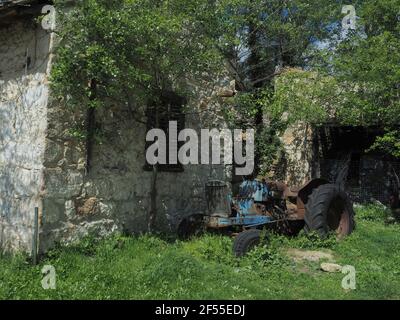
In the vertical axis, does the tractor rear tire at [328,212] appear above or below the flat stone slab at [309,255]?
above

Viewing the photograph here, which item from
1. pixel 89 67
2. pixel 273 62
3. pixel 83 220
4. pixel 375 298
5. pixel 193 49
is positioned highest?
pixel 273 62

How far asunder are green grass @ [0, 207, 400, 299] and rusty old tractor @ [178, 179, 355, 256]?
1.13 ft

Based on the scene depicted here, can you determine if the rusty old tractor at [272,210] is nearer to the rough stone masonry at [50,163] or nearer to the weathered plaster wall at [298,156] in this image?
the rough stone masonry at [50,163]

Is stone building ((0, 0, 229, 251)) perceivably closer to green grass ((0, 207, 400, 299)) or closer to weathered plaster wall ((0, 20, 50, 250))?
weathered plaster wall ((0, 20, 50, 250))

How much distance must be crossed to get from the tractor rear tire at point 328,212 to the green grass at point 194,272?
0.35m

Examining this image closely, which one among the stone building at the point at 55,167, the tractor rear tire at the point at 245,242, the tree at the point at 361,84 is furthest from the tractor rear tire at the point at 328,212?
the stone building at the point at 55,167

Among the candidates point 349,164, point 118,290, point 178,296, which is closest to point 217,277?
point 178,296

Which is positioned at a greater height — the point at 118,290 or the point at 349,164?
the point at 349,164

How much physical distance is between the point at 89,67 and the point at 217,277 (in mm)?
3373

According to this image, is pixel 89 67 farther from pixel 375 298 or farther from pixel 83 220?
pixel 375 298

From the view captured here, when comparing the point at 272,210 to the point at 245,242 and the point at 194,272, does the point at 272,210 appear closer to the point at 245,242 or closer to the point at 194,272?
the point at 245,242

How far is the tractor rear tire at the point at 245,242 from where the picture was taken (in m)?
6.63

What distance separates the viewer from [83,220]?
696 cm

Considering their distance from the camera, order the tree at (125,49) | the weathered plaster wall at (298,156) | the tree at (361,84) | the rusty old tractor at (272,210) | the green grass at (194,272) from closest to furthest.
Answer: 1. the green grass at (194,272)
2. the tree at (125,49)
3. the rusty old tractor at (272,210)
4. the tree at (361,84)
5. the weathered plaster wall at (298,156)
